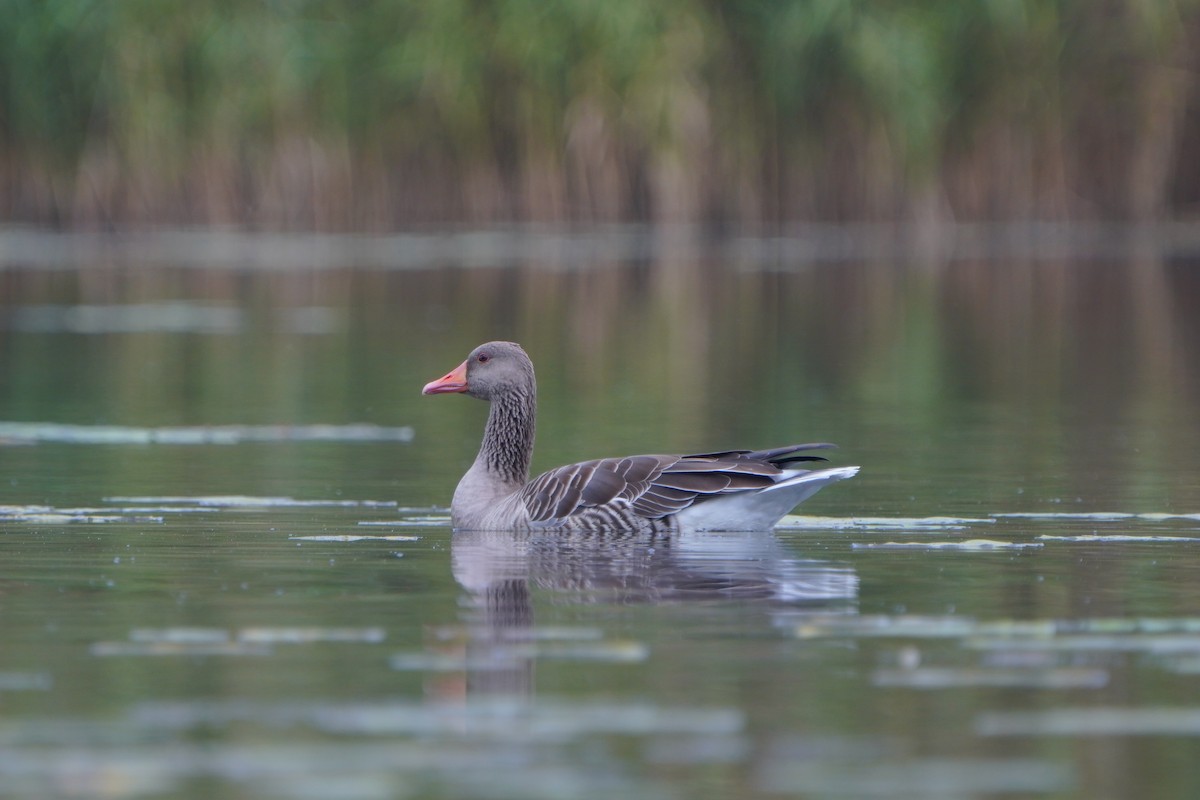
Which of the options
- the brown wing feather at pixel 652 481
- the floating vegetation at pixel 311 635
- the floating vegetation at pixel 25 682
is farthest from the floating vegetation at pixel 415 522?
the floating vegetation at pixel 25 682

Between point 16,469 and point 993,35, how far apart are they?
2154 centimetres

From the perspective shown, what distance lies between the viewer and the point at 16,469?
34.9 feet

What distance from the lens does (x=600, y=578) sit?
7340mm

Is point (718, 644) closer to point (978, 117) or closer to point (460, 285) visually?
point (460, 285)

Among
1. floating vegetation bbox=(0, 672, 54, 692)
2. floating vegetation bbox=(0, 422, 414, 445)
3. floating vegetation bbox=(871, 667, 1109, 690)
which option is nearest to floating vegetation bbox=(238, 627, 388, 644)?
floating vegetation bbox=(0, 672, 54, 692)

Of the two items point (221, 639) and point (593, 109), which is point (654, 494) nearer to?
point (221, 639)

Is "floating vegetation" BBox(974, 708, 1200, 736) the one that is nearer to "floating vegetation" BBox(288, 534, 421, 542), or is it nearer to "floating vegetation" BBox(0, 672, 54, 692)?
"floating vegetation" BBox(0, 672, 54, 692)

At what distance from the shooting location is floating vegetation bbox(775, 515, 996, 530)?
8.48 m

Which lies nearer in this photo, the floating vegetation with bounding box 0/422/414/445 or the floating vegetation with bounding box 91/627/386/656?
the floating vegetation with bounding box 91/627/386/656

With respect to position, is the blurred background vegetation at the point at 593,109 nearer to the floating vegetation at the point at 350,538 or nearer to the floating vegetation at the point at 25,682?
the floating vegetation at the point at 350,538

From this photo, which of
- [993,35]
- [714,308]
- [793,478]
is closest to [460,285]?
[714,308]

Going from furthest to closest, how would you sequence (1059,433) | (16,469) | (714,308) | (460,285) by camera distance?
1. (460,285)
2. (714,308)
3. (1059,433)
4. (16,469)

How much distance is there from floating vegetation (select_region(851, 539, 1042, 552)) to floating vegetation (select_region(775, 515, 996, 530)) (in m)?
0.40

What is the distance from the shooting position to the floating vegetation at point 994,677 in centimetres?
537
